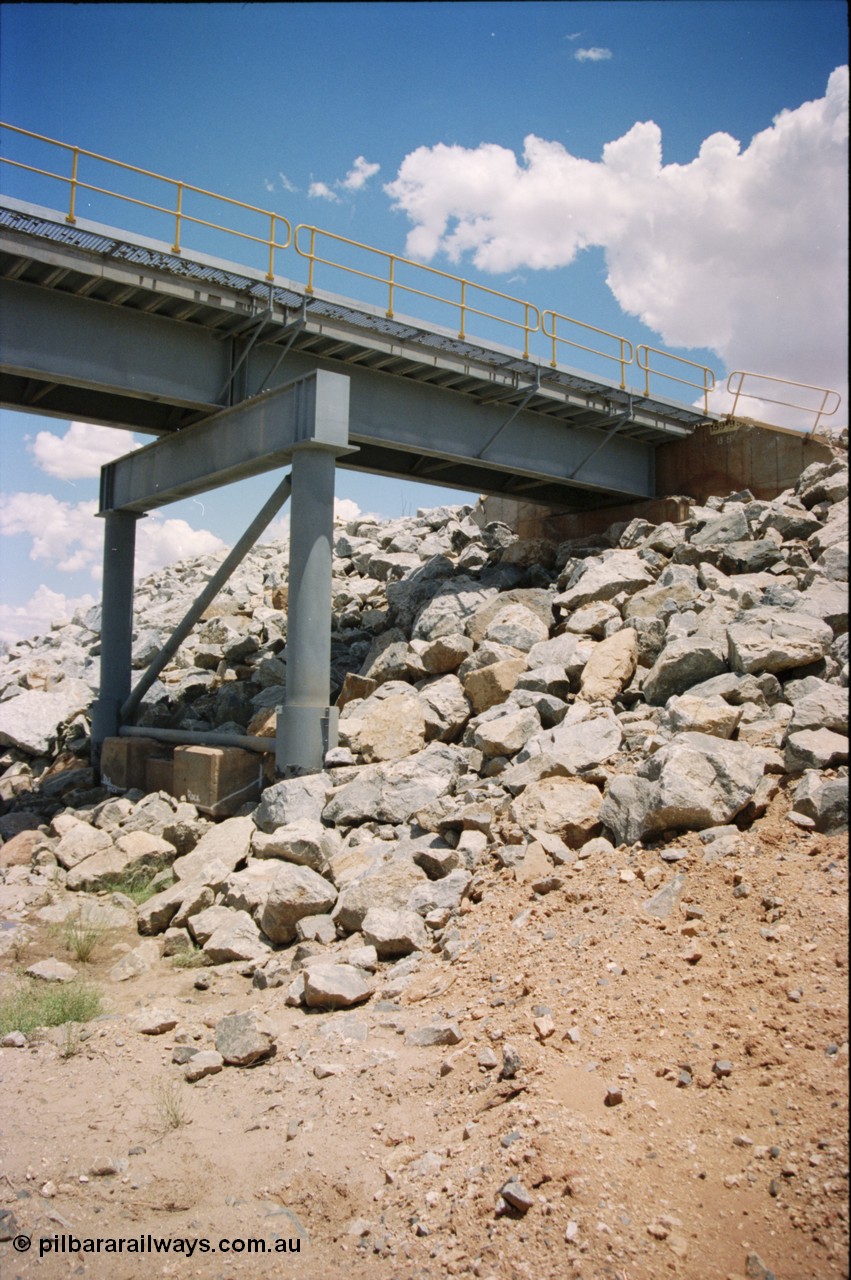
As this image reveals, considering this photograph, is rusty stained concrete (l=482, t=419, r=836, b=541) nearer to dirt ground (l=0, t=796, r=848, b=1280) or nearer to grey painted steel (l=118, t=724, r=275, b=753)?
grey painted steel (l=118, t=724, r=275, b=753)

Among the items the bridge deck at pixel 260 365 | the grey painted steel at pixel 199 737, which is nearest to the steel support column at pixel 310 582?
the grey painted steel at pixel 199 737

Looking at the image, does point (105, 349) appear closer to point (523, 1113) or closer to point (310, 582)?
point (310, 582)

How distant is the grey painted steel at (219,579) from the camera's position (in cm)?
1174

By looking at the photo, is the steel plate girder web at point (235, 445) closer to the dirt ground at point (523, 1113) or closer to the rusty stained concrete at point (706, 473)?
the dirt ground at point (523, 1113)

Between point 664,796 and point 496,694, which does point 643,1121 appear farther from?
point 496,694

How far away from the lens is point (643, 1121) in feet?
12.6

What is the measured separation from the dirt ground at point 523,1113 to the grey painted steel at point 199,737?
508cm

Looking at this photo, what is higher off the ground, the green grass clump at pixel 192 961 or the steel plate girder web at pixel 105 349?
the steel plate girder web at pixel 105 349

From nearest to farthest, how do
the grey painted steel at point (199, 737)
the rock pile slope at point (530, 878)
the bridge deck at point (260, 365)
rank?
the rock pile slope at point (530, 878) < the bridge deck at point (260, 365) < the grey painted steel at point (199, 737)

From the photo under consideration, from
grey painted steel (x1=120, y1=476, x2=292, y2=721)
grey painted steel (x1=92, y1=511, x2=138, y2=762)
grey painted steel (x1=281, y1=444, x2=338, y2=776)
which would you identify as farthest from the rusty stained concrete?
grey painted steel (x1=92, y1=511, x2=138, y2=762)

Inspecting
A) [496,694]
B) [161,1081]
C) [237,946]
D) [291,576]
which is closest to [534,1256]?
[161,1081]

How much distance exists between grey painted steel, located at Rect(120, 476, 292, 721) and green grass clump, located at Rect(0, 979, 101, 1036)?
6.19m

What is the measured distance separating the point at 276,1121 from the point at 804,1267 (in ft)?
9.90

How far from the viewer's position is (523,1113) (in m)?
4.16
